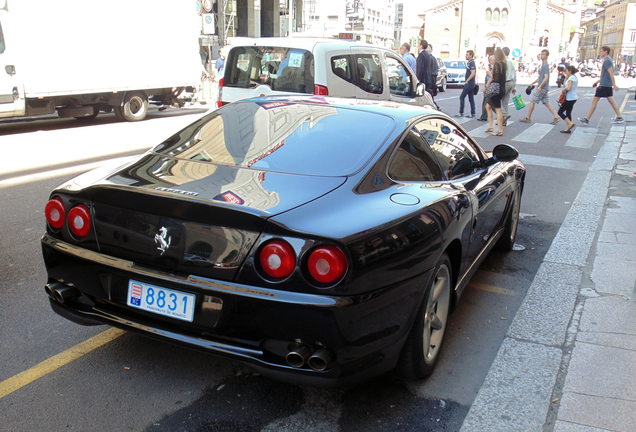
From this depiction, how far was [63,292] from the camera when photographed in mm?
2787

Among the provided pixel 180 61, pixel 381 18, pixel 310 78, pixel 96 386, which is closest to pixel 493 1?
pixel 381 18

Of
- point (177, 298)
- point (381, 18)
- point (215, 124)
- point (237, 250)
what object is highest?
point (381, 18)

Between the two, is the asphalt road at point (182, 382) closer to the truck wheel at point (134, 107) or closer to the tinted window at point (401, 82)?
the tinted window at point (401, 82)

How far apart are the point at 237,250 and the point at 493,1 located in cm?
10485

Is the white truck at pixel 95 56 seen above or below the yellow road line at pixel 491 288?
above

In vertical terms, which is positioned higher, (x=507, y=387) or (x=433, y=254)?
(x=433, y=254)

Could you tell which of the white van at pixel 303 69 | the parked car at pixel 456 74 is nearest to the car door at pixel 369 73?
the white van at pixel 303 69

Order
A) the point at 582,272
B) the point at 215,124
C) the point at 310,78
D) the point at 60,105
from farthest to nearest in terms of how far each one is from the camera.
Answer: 1. the point at 60,105
2. the point at 310,78
3. the point at 582,272
4. the point at 215,124

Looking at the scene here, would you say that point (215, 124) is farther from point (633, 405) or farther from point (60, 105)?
point (60, 105)

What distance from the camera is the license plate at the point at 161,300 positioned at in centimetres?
248

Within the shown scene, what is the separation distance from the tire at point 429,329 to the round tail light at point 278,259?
2.60 ft

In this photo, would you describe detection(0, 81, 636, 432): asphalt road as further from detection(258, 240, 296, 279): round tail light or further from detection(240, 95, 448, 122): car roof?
detection(240, 95, 448, 122): car roof

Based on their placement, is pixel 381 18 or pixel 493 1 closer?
pixel 493 1

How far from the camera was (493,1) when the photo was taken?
96312mm
